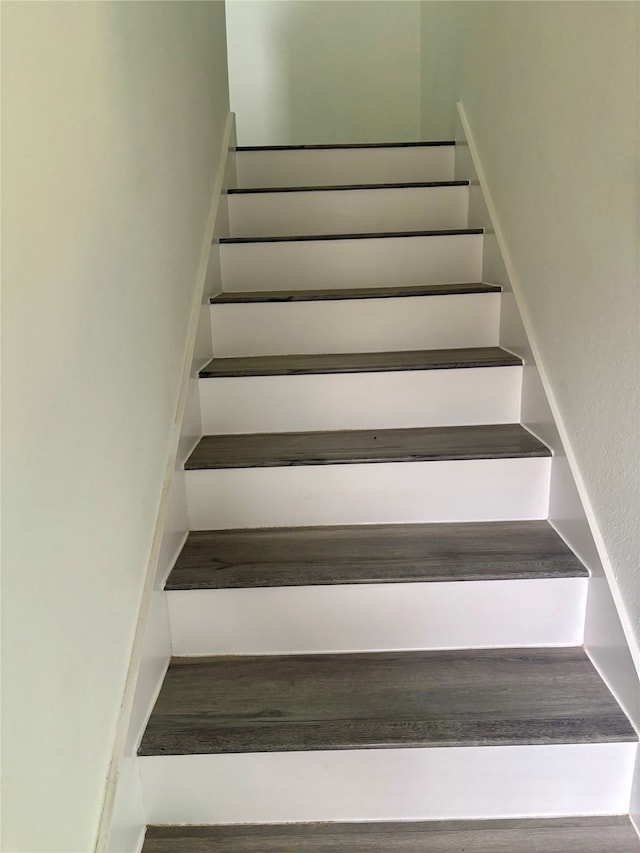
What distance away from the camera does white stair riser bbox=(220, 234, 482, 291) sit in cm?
212

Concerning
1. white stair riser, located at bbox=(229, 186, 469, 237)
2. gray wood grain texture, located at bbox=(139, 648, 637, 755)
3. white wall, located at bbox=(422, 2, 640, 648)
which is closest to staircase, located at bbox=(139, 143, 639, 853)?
gray wood grain texture, located at bbox=(139, 648, 637, 755)

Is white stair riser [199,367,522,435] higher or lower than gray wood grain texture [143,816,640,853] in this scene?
higher

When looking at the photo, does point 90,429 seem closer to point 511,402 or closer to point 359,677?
point 359,677

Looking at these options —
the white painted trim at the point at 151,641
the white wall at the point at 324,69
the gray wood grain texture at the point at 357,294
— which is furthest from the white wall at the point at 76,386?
the white wall at the point at 324,69

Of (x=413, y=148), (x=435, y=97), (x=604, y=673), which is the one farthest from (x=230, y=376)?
(x=435, y=97)

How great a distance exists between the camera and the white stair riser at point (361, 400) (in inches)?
67.2

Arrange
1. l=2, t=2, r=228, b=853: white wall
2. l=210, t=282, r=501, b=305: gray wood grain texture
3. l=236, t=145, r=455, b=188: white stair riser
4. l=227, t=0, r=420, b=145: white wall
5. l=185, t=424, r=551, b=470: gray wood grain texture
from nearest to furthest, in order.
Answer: l=2, t=2, r=228, b=853: white wall → l=185, t=424, r=551, b=470: gray wood grain texture → l=210, t=282, r=501, b=305: gray wood grain texture → l=236, t=145, r=455, b=188: white stair riser → l=227, t=0, r=420, b=145: white wall

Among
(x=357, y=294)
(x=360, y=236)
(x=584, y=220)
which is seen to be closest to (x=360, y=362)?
(x=357, y=294)

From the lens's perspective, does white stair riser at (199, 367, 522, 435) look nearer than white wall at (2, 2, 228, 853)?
No

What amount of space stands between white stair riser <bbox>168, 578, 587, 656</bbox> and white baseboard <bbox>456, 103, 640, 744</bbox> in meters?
0.07

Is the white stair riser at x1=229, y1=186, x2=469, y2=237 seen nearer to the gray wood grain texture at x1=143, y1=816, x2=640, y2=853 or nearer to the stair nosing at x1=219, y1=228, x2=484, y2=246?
the stair nosing at x1=219, y1=228, x2=484, y2=246

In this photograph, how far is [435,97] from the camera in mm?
3102

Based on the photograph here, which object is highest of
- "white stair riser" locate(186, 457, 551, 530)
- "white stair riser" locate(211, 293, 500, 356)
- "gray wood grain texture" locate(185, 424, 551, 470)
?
"white stair riser" locate(211, 293, 500, 356)

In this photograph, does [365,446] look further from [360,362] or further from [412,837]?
[412,837]
